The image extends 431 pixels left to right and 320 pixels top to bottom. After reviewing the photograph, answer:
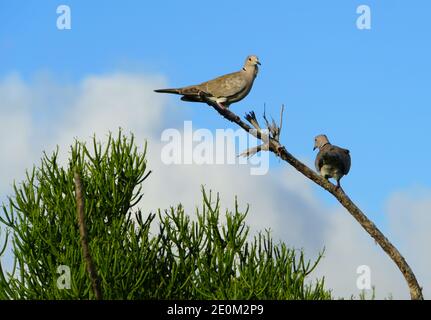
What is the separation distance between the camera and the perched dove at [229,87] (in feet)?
65.2

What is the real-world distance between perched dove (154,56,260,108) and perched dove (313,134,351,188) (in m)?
3.28

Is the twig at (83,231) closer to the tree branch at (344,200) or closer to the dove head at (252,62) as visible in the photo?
the tree branch at (344,200)

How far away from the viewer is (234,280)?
20.9m

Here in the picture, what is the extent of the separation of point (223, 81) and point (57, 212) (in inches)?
243

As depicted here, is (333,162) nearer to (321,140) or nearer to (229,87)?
(321,140)

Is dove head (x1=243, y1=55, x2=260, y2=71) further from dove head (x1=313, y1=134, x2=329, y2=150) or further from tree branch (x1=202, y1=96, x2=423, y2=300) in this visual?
tree branch (x1=202, y1=96, x2=423, y2=300)

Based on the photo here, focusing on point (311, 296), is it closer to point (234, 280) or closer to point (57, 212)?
point (234, 280)

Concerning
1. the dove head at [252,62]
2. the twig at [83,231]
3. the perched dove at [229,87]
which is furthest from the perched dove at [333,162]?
the twig at [83,231]

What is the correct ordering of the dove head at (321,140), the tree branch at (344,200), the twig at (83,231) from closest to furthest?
1. the twig at (83,231)
2. the tree branch at (344,200)
3. the dove head at (321,140)

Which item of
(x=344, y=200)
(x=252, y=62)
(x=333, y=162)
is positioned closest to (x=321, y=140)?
(x=333, y=162)

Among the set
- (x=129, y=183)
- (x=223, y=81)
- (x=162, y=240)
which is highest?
(x=223, y=81)

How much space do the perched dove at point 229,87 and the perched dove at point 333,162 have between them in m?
3.28

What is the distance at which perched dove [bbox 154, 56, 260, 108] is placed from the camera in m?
19.9
